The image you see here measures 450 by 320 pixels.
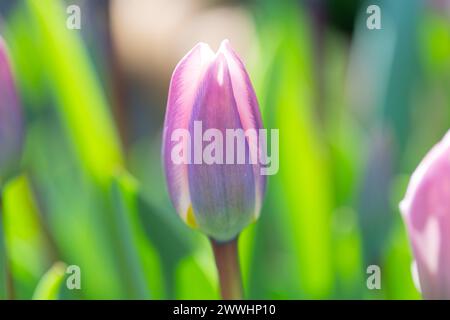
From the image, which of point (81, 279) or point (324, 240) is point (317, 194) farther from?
point (81, 279)

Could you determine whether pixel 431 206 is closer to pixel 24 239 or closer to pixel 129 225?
pixel 129 225

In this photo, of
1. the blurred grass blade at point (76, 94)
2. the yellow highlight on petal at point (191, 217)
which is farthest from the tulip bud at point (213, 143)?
the blurred grass blade at point (76, 94)

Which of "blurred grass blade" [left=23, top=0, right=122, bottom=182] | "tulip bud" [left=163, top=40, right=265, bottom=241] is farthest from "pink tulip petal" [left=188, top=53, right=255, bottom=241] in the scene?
"blurred grass blade" [left=23, top=0, right=122, bottom=182]

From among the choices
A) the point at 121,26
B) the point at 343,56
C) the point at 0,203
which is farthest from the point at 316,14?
→ the point at 0,203

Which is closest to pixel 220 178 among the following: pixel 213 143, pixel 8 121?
pixel 213 143

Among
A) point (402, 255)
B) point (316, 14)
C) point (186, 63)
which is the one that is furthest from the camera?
point (316, 14)

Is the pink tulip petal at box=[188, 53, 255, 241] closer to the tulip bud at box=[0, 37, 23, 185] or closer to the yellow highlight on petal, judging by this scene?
the yellow highlight on petal
